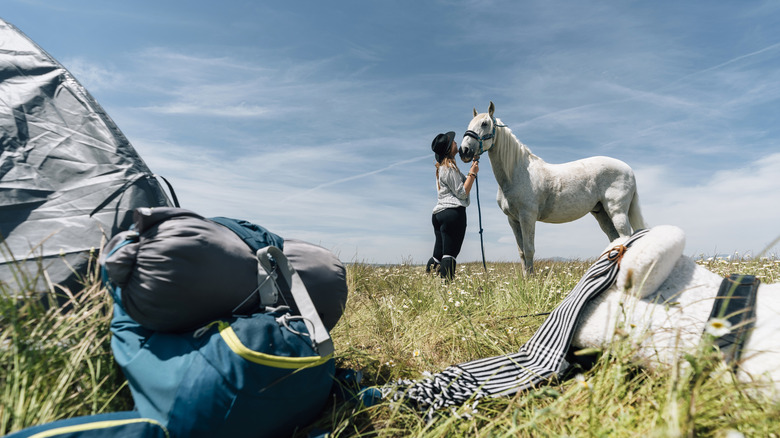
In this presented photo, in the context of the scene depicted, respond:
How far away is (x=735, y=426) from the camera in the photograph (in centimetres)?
141

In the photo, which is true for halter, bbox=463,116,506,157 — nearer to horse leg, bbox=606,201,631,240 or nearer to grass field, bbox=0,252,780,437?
horse leg, bbox=606,201,631,240

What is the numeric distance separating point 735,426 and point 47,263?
332 centimetres

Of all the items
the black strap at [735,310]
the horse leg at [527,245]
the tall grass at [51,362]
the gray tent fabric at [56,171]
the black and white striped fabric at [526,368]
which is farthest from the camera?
the horse leg at [527,245]

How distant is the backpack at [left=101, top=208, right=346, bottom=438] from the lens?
171cm

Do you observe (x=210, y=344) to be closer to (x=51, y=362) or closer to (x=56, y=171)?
(x=51, y=362)

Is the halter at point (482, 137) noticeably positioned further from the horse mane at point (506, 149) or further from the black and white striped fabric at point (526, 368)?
the black and white striped fabric at point (526, 368)

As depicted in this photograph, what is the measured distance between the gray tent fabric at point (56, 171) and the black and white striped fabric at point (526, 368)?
6.91 ft

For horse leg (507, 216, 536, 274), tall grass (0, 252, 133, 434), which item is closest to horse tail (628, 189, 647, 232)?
horse leg (507, 216, 536, 274)

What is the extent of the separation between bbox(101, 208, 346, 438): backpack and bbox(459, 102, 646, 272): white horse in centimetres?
558

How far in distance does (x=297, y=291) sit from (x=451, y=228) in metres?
5.17

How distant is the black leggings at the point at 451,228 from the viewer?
702cm

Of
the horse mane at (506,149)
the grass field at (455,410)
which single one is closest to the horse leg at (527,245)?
the horse mane at (506,149)

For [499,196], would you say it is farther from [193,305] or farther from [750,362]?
[193,305]

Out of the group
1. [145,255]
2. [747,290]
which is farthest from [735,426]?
[145,255]
